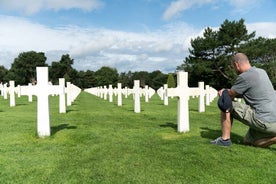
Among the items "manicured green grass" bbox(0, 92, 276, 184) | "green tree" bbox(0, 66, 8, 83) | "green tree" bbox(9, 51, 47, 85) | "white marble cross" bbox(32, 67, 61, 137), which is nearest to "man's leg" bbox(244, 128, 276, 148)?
"manicured green grass" bbox(0, 92, 276, 184)

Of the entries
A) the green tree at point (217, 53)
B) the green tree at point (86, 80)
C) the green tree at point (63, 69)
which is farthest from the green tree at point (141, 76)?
the green tree at point (217, 53)

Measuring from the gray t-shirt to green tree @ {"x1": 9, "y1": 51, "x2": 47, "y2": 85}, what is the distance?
94.6 m

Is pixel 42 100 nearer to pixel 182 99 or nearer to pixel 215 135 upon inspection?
pixel 182 99

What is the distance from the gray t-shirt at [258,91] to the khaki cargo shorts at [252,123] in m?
0.12

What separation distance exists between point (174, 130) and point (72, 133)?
268 cm

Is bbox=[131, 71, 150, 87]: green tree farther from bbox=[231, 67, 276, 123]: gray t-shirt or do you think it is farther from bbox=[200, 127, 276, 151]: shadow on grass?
bbox=[231, 67, 276, 123]: gray t-shirt

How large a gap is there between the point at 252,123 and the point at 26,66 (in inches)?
3825

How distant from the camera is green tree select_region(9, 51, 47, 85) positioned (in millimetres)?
96250

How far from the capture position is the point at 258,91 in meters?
6.54

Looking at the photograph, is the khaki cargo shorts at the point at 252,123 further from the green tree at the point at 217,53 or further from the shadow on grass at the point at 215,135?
the green tree at the point at 217,53

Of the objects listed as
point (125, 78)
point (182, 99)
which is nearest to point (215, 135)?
point (182, 99)

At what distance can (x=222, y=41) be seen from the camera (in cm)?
5334

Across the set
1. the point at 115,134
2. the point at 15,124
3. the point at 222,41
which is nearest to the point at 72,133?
the point at 115,134

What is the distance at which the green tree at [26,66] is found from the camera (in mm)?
96250
